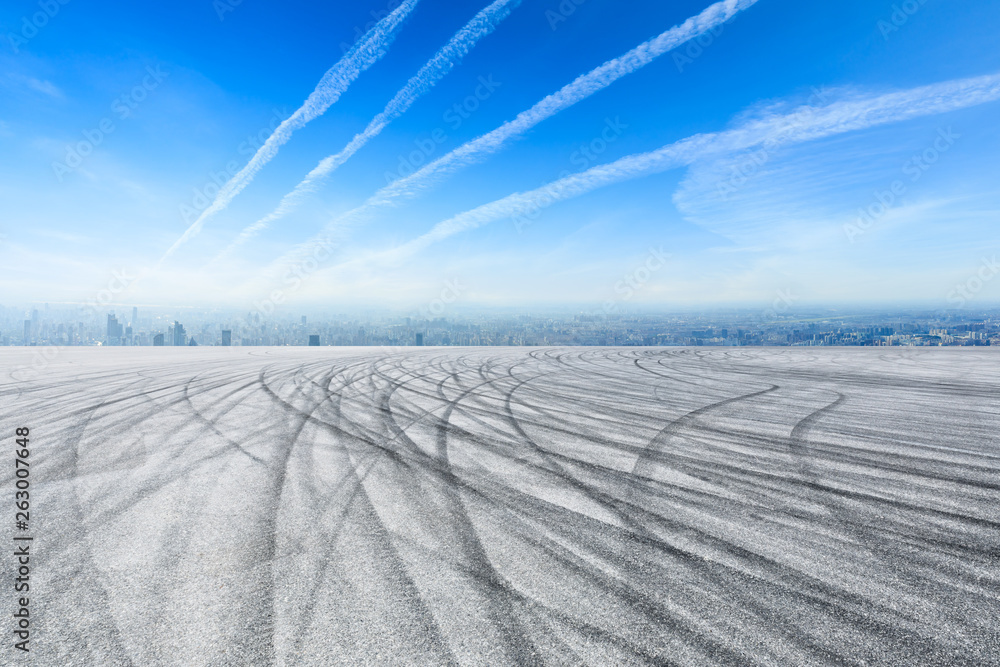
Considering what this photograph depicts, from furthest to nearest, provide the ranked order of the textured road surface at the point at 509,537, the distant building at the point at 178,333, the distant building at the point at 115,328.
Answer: the distant building at the point at 115,328, the distant building at the point at 178,333, the textured road surface at the point at 509,537

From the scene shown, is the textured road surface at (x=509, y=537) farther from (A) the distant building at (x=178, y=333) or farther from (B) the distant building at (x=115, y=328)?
(B) the distant building at (x=115, y=328)

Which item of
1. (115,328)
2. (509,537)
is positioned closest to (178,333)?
(115,328)

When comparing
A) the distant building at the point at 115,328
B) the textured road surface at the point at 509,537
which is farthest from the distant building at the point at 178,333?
the textured road surface at the point at 509,537

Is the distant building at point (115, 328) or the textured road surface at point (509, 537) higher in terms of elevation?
the distant building at point (115, 328)

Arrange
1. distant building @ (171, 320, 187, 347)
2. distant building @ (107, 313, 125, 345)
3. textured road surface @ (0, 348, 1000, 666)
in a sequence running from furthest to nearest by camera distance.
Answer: distant building @ (107, 313, 125, 345)
distant building @ (171, 320, 187, 347)
textured road surface @ (0, 348, 1000, 666)

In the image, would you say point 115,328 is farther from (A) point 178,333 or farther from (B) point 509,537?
(B) point 509,537

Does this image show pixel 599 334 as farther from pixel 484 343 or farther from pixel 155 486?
pixel 155 486

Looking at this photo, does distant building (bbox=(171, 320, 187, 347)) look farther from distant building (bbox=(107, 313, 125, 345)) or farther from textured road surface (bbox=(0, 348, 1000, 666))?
textured road surface (bbox=(0, 348, 1000, 666))

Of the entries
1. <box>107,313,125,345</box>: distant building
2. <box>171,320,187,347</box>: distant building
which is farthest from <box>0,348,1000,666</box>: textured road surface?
<box>107,313,125,345</box>: distant building
